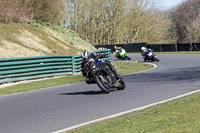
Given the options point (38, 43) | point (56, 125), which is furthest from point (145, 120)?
point (38, 43)

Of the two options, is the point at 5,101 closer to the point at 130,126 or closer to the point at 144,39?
the point at 130,126

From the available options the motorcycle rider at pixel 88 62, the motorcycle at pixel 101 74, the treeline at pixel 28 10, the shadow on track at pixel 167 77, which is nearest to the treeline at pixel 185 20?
the treeline at pixel 28 10

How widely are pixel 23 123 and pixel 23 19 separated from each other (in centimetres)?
2108

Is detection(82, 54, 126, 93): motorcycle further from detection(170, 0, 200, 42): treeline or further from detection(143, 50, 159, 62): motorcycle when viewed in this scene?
detection(170, 0, 200, 42): treeline

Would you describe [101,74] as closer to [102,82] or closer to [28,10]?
[102,82]

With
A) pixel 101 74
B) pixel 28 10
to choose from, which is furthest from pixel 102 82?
pixel 28 10

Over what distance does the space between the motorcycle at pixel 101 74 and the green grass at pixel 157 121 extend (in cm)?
277

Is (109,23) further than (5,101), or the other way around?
(109,23)

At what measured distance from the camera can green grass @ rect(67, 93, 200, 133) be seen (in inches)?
227

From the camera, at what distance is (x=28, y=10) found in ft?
92.2

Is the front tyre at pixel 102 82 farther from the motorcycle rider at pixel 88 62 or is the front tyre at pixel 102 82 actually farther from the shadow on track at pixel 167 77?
the shadow on track at pixel 167 77

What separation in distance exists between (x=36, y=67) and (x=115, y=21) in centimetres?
4653

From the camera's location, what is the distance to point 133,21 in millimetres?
64000

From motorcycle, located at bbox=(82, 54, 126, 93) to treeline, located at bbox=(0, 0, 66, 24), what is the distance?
1473 centimetres
